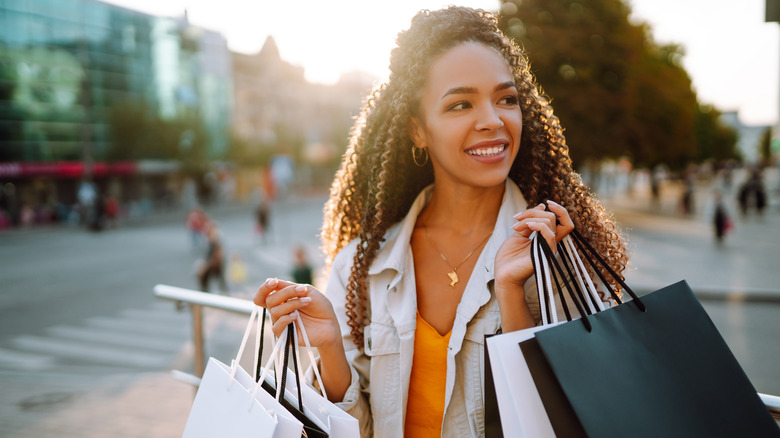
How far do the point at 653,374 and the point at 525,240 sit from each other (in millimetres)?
460

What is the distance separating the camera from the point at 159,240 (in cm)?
2389

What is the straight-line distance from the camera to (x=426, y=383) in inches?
74.4

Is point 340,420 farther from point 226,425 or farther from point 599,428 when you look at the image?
point 599,428

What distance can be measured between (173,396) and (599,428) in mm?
5379

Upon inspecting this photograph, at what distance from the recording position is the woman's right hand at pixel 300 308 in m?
1.66

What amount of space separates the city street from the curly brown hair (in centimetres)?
32

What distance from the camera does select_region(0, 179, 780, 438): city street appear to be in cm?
516

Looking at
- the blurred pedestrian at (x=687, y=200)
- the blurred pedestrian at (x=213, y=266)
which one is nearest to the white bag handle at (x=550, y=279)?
the blurred pedestrian at (x=213, y=266)

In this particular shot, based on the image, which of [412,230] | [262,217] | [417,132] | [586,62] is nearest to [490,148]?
[417,132]

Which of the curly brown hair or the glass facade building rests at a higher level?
the glass facade building

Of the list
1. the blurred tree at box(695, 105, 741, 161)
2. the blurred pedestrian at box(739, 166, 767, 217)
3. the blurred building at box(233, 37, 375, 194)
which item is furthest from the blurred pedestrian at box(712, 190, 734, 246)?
the blurred tree at box(695, 105, 741, 161)

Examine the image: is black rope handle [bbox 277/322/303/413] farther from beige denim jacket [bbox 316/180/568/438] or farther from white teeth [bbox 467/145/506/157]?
white teeth [bbox 467/145/506/157]

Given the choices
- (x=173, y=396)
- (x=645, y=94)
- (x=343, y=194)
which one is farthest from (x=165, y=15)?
(x=343, y=194)

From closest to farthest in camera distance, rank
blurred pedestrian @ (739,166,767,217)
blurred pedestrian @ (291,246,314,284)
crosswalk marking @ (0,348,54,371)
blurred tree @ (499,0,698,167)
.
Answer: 1. crosswalk marking @ (0,348,54,371)
2. blurred pedestrian @ (291,246,314,284)
3. blurred tree @ (499,0,698,167)
4. blurred pedestrian @ (739,166,767,217)
